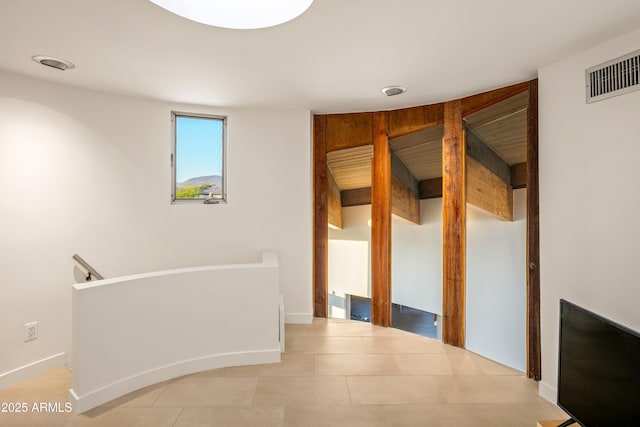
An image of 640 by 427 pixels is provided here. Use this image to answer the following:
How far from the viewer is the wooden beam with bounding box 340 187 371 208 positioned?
4.18 m

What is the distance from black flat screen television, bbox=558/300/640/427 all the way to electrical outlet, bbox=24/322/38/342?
3.72 m

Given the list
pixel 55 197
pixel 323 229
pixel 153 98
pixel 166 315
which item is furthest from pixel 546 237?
pixel 55 197

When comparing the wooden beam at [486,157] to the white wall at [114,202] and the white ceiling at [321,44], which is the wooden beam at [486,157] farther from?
the white wall at [114,202]

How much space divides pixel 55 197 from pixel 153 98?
123cm

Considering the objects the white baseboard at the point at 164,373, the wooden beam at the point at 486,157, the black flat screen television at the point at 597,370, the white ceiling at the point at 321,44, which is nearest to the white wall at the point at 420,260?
the wooden beam at the point at 486,157

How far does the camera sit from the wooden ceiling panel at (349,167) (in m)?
4.21

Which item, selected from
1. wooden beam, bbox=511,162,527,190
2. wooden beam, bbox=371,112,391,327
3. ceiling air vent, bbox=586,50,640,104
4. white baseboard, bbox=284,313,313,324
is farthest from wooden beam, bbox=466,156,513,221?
white baseboard, bbox=284,313,313,324

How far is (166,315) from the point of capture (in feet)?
9.07

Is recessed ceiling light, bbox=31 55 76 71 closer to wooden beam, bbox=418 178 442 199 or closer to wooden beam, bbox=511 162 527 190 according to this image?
wooden beam, bbox=418 178 442 199

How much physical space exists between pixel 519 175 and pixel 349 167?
5.99ft

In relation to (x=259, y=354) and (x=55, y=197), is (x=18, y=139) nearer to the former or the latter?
(x=55, y=197)

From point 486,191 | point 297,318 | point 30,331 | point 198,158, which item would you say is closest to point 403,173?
point 486,191

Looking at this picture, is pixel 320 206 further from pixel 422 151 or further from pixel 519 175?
pixel 519 175

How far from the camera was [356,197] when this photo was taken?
13.9 feet
